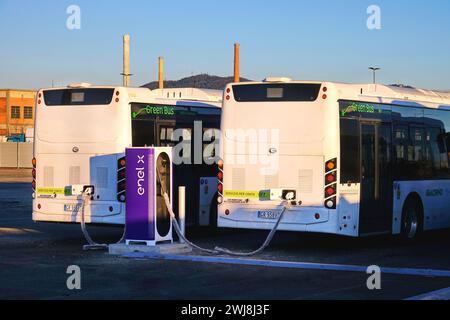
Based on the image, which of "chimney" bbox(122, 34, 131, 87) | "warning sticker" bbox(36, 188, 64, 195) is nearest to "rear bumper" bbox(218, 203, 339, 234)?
"warning sticker" bbox(36, 188, 64, 195)

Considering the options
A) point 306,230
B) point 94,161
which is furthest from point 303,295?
point 94,161

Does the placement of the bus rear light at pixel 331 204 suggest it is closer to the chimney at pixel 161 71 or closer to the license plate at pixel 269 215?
the license plate at pixel 269 215

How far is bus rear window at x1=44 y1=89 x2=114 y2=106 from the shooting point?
63.0 feet

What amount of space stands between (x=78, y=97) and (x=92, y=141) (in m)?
0.96

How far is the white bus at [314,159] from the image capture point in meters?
17.4

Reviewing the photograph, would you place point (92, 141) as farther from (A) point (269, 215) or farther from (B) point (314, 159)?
(B) point (314, 159)

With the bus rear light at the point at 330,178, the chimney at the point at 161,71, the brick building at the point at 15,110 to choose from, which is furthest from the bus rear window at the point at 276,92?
the brick building at the point at 15,110

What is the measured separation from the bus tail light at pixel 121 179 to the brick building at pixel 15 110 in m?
96.9

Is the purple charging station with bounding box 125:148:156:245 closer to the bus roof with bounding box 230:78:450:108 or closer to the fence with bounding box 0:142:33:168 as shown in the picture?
the bus roof with bounding box 230:78:450:108

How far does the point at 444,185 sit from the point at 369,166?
350 centimetres

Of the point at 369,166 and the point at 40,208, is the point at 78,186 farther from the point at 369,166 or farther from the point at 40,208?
the point at 369,166

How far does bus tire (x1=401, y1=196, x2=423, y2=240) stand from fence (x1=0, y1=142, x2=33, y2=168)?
63.0 meters

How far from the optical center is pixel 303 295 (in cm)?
1212
